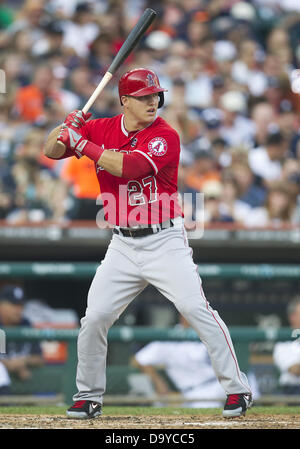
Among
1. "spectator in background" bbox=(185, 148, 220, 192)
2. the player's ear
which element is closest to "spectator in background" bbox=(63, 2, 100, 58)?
"spectator in background" bbox=(185, 148, 220, 192)

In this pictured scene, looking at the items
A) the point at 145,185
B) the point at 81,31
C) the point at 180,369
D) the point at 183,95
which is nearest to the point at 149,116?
the point at 145,185

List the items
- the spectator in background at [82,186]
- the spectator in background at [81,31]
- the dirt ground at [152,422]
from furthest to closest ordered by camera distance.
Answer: the spectator in background at [81,31], the spectator in background at [82,186], the dirt ground at [152,422]

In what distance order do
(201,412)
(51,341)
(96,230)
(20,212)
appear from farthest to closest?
(20,212) < (96,230) < (51,341) < (201,412)

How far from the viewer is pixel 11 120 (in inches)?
313

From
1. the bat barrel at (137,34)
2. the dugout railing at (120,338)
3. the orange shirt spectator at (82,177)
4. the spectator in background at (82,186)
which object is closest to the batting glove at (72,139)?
the bat barrel at (137,34)

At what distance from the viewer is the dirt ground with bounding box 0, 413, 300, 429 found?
3.59 metres

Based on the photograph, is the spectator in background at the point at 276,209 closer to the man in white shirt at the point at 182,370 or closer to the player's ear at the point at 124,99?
the man in white shirt at the point at 182,370

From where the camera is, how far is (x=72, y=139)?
3.79 metres

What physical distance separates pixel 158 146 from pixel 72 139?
43 centimetres

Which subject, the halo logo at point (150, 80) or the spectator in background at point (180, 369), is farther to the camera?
the spectator in background at point (180, 369)

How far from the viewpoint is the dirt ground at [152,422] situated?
11.8 ft

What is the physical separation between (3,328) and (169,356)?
119 cm
